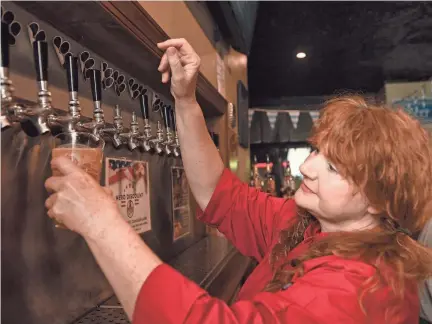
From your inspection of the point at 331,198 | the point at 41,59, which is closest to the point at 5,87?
the point at 41,59

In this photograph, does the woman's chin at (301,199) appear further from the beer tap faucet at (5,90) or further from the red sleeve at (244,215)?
the beer tap faucet at (5,90)

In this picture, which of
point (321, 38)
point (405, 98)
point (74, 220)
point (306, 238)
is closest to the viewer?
point (74, 220)

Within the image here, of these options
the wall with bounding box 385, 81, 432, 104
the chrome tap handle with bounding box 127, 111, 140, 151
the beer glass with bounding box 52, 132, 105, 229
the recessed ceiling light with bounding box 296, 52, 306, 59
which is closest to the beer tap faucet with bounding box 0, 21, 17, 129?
the beer glass with bounding box 52, 132, 105, 229

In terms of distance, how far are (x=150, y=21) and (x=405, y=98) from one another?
4.85m

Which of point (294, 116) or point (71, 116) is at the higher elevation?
point (294, 116)

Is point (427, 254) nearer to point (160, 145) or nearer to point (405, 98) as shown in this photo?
point (160, 145)

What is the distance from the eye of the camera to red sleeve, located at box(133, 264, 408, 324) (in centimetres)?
70

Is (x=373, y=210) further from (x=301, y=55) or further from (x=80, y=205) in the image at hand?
(x=301, y=55)

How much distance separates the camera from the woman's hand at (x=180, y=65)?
3.53ft

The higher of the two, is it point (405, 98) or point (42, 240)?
point (405, 98)

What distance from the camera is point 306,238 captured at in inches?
44.4

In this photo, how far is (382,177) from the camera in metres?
0.93

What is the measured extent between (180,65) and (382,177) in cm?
54

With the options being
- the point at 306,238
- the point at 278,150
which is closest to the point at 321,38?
the point at 278,150
